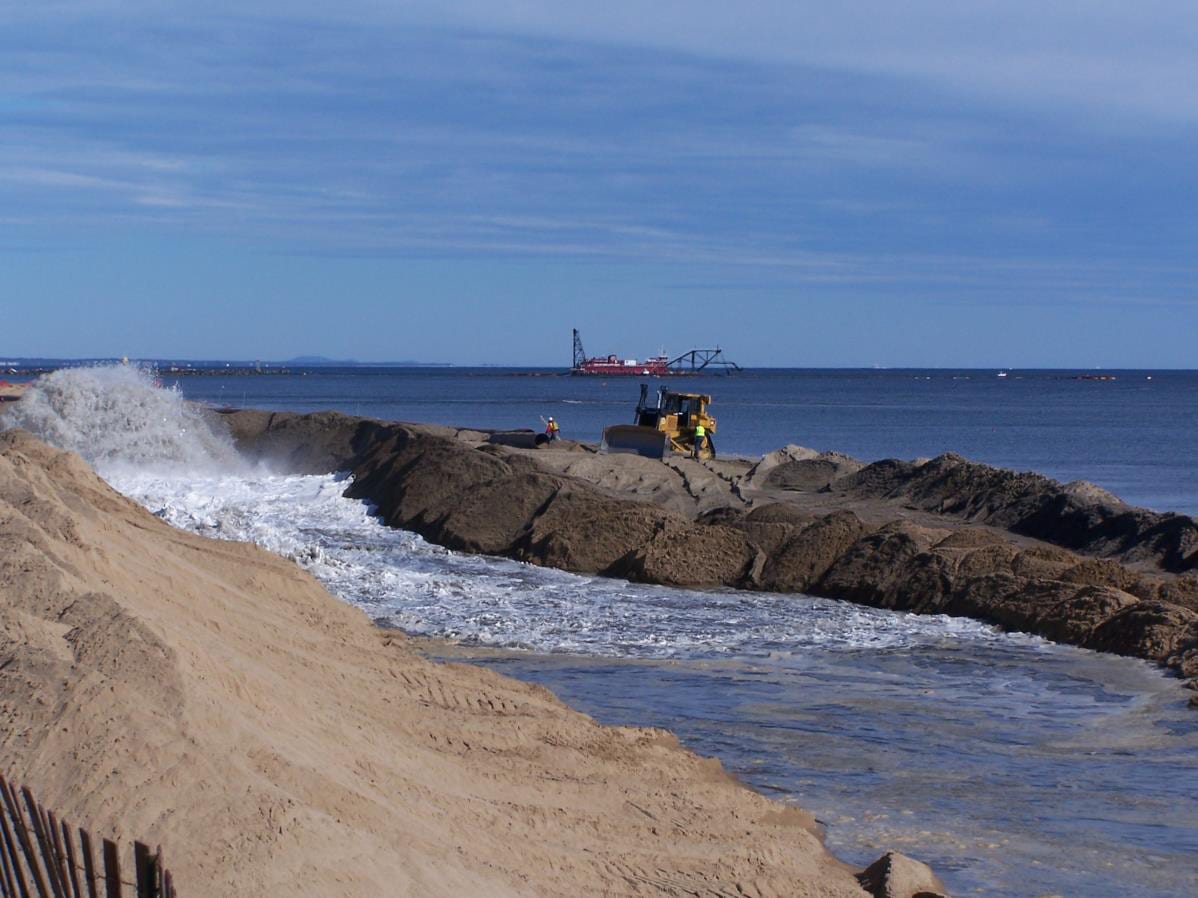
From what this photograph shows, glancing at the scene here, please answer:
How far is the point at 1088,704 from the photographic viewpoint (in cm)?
1225

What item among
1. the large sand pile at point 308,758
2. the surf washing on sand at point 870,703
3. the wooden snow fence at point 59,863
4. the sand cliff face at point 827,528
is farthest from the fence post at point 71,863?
the sand cliff face at point 827,528

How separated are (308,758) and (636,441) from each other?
25474 millimetres

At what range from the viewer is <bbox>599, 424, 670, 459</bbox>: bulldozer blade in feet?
103

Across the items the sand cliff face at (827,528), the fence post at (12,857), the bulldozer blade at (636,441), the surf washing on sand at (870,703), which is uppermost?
the bulldozer blade at (636,441)

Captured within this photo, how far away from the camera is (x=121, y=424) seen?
32.7 meters

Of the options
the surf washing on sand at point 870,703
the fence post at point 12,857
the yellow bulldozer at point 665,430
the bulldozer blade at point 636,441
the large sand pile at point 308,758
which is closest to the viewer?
the fence post at point 12,857

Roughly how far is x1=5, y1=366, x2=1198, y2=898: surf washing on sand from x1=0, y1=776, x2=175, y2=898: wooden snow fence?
15.1 feet

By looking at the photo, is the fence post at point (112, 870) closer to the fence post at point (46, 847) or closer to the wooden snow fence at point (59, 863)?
the wooden snow fence at point (59, 863)

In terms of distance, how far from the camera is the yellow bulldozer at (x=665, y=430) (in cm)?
3152

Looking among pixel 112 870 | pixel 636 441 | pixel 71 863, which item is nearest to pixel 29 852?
pixel 71 863

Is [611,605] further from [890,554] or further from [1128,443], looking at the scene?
[1128,443]

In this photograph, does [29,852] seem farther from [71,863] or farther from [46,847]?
[71,863]

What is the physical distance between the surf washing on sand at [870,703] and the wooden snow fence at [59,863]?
15.1 ft

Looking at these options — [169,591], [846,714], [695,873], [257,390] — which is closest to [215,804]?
[695,873]
